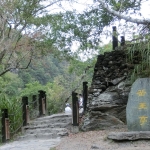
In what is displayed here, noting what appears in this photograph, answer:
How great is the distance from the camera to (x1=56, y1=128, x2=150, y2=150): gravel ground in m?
6.71

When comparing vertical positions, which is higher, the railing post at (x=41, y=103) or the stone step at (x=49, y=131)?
the railing post at (x=41, y=103)

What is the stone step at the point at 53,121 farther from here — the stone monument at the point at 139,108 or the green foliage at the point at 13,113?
the stone monument at the point at 139,108

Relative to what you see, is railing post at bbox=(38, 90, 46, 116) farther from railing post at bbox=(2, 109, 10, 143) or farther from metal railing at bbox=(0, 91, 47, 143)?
railing post at bbox=(2, 109, 10, 143)

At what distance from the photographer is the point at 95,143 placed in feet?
24.2

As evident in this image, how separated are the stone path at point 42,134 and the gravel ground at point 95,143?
497 millimetres

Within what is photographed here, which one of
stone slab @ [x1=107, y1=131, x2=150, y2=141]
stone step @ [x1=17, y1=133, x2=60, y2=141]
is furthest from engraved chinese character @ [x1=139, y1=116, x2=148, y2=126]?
stone step @ [x1=17, y1=133, x2=60, y2=141]

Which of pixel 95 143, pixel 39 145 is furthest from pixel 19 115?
pixel 95 143

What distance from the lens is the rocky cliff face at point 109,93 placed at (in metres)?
9.41

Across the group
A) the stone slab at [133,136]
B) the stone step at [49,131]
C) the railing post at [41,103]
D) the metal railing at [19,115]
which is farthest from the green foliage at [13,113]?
the stone slab at [133,136]

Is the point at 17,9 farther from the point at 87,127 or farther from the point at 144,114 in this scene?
the point at 144,114

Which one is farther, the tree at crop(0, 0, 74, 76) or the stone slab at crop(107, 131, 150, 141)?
the tree at crop(0, 0, 74, 76)

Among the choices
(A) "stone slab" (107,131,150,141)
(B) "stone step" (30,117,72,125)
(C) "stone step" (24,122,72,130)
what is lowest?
(C) "stone step" (24,122,72,130)

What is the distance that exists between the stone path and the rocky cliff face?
3.07ft

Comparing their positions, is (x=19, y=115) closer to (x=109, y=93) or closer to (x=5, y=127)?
(x=5, y=127)
